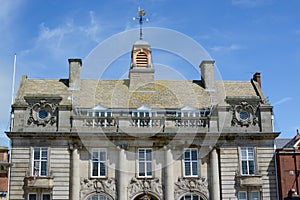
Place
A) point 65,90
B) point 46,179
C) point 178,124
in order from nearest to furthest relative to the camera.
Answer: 1. point 46,179
2. point 178,124
3. point 65,90

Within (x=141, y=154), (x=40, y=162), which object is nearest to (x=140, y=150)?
(x=141, y=154)

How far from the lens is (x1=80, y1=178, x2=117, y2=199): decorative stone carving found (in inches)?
1271

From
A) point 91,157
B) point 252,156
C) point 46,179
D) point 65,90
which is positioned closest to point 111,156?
point 91,157

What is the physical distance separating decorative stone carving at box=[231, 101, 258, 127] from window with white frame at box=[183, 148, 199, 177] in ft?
11.8

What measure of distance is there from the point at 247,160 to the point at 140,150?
7470mm

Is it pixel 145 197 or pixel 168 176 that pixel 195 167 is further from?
pixel 145 197

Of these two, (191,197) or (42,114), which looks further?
(42,114)

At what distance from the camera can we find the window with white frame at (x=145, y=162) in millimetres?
33062

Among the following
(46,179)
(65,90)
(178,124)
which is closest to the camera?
(46,179)

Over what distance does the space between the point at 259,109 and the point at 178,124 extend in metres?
6.06

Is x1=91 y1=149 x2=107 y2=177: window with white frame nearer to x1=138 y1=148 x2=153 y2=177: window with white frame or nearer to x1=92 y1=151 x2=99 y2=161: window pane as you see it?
x1=92 y1=151 x2=99 y2=161: window pane

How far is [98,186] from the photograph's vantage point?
106ft

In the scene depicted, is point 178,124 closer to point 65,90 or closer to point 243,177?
point 243,177

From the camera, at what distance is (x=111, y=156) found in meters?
33.1
